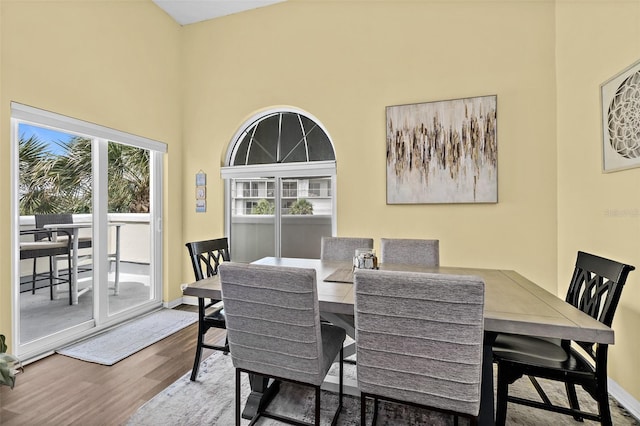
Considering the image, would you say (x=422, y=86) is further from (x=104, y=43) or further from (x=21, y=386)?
(x=21, y=386)

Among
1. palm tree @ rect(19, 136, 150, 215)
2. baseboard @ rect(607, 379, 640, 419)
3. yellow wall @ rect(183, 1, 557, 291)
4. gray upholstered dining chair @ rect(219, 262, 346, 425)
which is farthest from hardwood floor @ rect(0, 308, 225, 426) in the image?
baseboard @ rect(607, 379, 640, 419)

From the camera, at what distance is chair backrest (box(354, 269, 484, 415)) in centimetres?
113

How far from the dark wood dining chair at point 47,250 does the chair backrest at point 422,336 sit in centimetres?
286

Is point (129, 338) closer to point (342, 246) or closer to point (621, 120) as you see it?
point (342, 246)

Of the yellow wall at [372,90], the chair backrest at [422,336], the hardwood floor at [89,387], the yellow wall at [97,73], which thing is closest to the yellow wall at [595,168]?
the yellow wall at [372,90]

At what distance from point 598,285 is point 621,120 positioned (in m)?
1.12

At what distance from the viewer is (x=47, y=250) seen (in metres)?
2.68

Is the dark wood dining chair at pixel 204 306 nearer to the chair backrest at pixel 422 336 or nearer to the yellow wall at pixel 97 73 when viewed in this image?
the chair backrest at pixel 422 336

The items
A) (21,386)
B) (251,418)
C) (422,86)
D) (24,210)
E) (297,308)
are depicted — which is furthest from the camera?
(422,86)

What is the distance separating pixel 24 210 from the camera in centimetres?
246

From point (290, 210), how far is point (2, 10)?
2863mm

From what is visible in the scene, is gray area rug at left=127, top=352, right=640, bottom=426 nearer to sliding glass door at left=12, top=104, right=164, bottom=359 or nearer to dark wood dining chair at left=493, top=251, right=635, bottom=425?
dark wood dining chair at left=493, top=251, right=635, bottom=425

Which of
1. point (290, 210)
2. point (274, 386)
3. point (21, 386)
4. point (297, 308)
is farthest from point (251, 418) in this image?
point (290, 210)

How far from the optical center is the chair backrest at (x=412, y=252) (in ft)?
7.74
